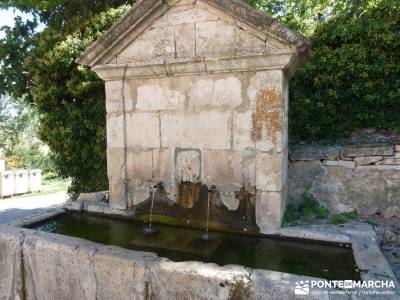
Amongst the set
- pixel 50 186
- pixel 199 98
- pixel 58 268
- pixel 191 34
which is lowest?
pixel 50 186

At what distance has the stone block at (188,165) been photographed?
3486 millimetres

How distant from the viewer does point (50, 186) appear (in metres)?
14.3

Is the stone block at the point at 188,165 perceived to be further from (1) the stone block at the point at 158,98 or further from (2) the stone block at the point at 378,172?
(2) the stone block at the point at 378,172

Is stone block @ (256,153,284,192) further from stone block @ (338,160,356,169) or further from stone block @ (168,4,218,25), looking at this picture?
stone block @ (168,4,218,25)

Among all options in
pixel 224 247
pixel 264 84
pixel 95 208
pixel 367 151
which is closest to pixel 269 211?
pixel 224 247

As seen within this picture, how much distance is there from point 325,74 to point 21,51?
240 inches

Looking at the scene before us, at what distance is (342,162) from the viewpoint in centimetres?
385

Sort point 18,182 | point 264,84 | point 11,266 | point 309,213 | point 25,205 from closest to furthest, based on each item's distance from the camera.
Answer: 1. point 11,266
2. point 264,84
3. point 309,213
4. point 25,205
5. point 18,182

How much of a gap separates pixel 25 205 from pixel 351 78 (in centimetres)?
1009

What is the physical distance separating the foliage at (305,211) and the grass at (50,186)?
37.4 ft

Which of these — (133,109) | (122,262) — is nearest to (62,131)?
(133,109)

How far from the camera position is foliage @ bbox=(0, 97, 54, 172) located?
16.2 m

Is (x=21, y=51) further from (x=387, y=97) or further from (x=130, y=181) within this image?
(x=387, y=97)

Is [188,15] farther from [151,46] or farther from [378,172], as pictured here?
[378,172]
